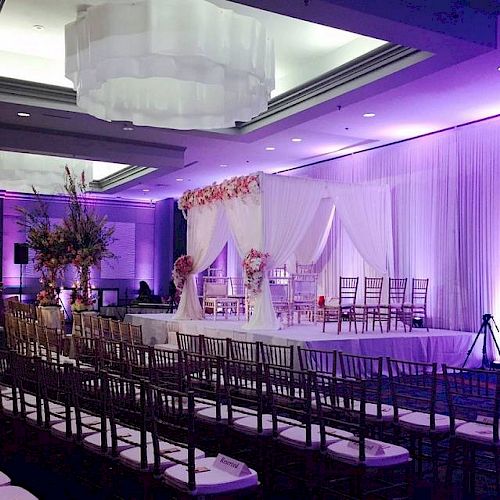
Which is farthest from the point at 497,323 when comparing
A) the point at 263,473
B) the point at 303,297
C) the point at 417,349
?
the point at 263,473

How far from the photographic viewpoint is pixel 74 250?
8648mm

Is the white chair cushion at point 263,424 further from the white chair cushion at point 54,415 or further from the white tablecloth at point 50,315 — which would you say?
the white tablecloth at point 50,315

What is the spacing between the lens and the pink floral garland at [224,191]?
9523 mm

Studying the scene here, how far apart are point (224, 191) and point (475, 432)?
6939mm

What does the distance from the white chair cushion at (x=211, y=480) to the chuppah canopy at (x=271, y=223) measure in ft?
20.3

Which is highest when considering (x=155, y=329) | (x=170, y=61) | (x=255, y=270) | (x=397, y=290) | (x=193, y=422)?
(x=170, y=61)

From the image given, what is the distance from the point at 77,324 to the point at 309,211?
146 inches

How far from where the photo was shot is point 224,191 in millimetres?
10258

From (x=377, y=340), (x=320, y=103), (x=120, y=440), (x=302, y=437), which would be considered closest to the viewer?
(x=120, y=440)

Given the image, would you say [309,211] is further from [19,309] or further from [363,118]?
[19,309]

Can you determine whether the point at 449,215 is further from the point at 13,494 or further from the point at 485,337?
the point at 13,494

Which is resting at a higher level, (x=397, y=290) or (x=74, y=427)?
(x=397, y=290)

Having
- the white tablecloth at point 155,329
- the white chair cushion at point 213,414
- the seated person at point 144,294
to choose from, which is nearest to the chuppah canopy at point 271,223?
the white tablecloth at point 155,329

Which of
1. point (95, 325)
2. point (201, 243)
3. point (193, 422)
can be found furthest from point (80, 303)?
point (193, 422)
